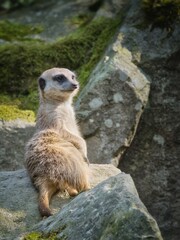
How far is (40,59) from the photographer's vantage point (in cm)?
780

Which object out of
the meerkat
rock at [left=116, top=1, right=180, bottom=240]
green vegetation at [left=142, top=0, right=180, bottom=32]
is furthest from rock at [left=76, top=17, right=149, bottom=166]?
green vegetation at [left=142, top=0, right=180, bottom=32]

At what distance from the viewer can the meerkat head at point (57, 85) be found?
6.31 metres

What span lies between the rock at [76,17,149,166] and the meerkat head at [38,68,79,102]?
20.1 inches

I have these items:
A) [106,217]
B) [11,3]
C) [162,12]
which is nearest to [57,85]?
[162,12]

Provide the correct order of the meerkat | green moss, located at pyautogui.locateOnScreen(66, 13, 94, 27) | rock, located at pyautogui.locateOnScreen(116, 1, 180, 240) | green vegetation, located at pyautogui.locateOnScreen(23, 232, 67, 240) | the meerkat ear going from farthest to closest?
1. green moss, located at pyautogui.locateOnScreen(66, 13, 94, 27)
2. rock, located at pyautogui.locateOnScreen(116, 1, 180, 240)
3. the meerkat ear
4. the meerkat
5. green vegetation, located at pyautogui.locateOnScreen(23, 232, 67, 240)

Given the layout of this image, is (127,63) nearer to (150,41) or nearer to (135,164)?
(150,41)

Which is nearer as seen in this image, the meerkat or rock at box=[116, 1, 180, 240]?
the meerkat

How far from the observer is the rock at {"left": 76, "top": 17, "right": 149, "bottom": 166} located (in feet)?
22.6

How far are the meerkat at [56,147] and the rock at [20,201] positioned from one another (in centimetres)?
10

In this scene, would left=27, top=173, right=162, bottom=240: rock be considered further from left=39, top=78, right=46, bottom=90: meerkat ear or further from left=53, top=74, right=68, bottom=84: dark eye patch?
left=39, top=78, right=46, bottom=90: meerkat ear

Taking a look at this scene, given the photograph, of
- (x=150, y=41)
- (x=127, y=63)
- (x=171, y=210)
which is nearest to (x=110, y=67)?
(x=127, y=63)

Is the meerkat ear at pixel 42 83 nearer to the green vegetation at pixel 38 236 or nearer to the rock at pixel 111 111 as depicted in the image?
A: the rock at pixel 111 111

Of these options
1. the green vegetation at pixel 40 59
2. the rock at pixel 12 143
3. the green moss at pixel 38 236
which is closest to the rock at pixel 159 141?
the green vegetation at pixel 40 59

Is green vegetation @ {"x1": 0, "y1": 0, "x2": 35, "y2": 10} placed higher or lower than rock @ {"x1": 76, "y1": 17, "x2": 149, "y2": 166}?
lower
